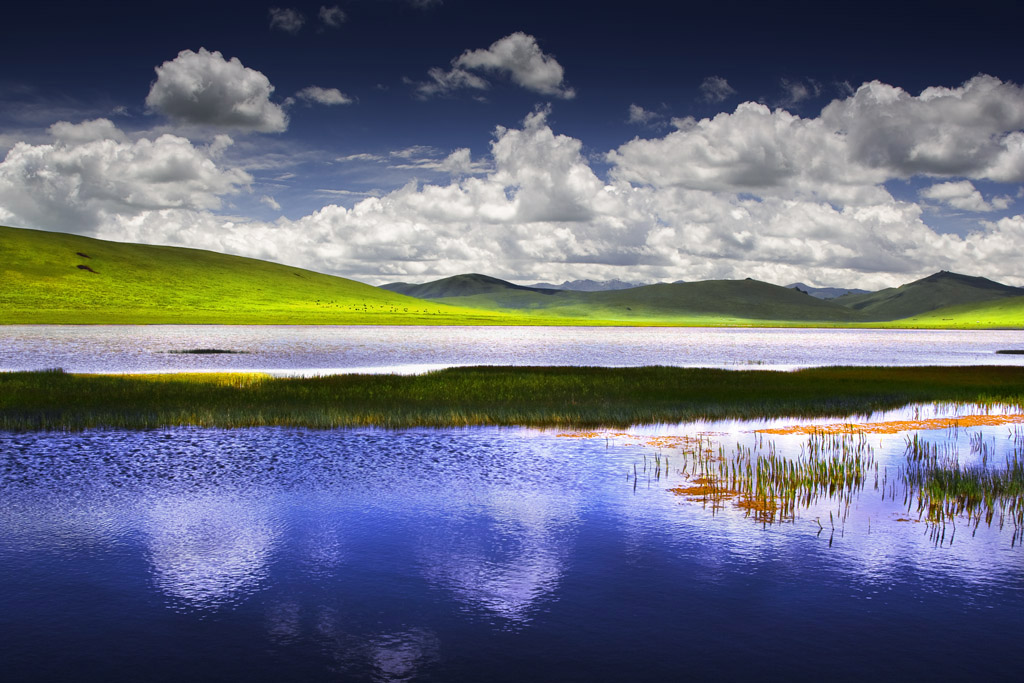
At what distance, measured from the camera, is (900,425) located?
34.3m

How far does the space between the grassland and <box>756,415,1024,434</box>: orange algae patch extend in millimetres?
3292

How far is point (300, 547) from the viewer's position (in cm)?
1595

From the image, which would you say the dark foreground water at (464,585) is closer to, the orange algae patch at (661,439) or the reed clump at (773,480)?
the reed clump at (773,480)

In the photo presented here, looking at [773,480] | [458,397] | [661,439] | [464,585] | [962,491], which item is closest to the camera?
[464,585]

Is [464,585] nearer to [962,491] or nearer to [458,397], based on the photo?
[962,491]

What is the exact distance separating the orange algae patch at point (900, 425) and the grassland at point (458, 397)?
329cm

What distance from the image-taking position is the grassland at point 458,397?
110 ft

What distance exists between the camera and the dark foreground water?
10.8 meters

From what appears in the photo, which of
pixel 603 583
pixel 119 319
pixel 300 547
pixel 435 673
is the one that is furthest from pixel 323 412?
pixel 119 319

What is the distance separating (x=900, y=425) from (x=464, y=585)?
90.1 ft

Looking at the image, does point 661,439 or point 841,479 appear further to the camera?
point 661,439

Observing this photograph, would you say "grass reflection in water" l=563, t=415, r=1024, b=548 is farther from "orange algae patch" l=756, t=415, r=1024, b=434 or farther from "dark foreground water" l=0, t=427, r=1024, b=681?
"orange algae patch" l=756, t=415, r=1024, b=434

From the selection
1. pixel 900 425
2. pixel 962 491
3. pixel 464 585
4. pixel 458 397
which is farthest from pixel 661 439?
pixel 464 585

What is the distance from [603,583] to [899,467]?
603 inches
